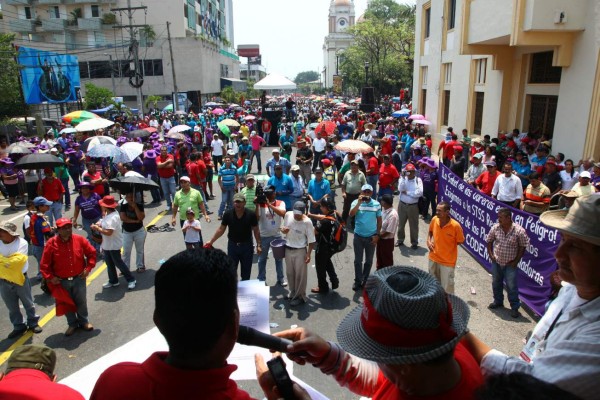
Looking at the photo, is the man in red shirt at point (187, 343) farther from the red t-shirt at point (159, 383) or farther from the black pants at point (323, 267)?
the black pants at point (323, 267)

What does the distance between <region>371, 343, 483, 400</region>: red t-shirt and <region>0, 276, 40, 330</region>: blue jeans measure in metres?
5.77

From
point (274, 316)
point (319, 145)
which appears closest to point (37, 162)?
point (274, 316)

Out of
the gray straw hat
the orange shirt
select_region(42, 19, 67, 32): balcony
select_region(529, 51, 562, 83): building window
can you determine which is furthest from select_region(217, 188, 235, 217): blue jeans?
select_region(42, 19, 67, 32): balcony

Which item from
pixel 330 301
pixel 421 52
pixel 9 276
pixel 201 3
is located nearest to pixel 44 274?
pixel 9 276

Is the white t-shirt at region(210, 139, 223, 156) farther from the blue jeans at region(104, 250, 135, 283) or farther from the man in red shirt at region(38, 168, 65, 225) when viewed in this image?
the blue jeans at region(104, 250, 135, 283)

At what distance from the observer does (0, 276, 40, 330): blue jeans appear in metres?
5.82

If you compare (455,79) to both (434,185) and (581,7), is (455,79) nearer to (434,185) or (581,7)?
(581,7)

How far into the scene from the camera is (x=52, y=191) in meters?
9.88

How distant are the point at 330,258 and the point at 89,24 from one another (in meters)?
56.7

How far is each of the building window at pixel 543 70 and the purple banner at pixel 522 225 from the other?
572 cm

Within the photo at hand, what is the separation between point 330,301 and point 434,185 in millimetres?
5347

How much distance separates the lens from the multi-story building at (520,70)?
35.2ft

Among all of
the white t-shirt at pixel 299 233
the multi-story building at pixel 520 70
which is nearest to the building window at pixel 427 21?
the multi-story building at pixel 520 70

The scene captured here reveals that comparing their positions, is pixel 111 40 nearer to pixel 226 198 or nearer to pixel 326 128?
pixel 326 128
